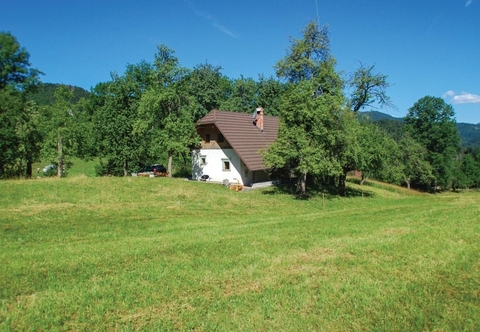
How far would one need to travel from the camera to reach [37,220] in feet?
43.5

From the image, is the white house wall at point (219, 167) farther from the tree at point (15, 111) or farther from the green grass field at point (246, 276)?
the green grass field at point (246, 276)

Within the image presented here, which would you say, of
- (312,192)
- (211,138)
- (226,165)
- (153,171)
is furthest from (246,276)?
(153,171)

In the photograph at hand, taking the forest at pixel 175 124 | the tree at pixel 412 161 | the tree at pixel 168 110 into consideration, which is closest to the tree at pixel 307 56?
the forest at pixel 175 124

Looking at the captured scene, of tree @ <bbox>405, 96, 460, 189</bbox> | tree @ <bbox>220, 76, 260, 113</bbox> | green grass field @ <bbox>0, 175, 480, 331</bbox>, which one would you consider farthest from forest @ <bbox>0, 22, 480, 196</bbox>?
tree @ <bbox>405, 96, 460, 189</bbox>

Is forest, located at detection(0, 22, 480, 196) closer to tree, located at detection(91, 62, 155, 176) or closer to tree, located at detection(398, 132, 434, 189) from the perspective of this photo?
tree, located at detection(91, 62, 155, 176)

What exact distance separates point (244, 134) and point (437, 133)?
36613 mm

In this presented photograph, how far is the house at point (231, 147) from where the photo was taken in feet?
98.9

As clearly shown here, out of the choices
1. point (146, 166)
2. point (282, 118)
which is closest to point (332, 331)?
point (282, 118)

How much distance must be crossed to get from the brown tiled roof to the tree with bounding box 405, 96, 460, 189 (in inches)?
1223

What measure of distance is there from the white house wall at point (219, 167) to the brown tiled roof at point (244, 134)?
1.57m

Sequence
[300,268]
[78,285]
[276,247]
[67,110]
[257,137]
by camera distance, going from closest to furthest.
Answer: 1. [78,285]
2. [300,268]
3. [276,247]
4. [67,110]
5. [257,137]

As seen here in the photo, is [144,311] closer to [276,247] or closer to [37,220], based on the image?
[276,247]

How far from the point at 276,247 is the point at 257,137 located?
25.3 m

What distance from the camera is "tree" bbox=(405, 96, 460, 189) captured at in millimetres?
50812
